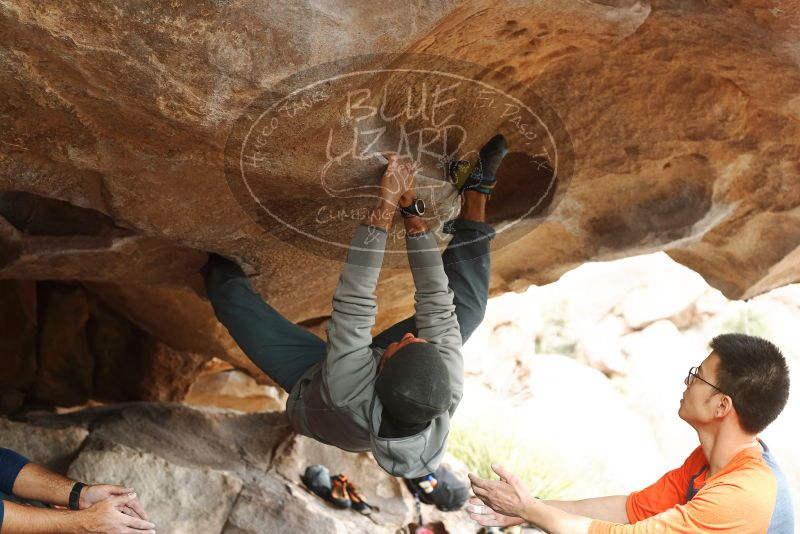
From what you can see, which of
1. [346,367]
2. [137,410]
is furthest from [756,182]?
[137,410]

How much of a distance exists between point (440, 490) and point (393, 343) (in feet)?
6.49

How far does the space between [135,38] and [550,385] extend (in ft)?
30.1

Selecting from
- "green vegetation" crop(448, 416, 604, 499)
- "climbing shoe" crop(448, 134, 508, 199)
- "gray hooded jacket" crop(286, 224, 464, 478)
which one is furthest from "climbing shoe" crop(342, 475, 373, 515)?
"green vegetation" crop(448, 416, 604, 499)

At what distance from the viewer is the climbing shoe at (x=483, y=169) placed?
281 centimetres

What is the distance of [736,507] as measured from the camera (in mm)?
2174

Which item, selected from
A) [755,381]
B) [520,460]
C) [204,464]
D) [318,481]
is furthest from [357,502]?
[520,460]

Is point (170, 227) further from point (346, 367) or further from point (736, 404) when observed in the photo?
point (736, 404)

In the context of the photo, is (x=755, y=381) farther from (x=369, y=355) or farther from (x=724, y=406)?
(x=369, y=355)

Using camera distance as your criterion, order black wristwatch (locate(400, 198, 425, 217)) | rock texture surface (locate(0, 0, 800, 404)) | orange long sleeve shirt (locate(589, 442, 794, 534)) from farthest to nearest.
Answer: black wristwatch (locate(400, 198, 425, 217)) < orange long sleeve shirt (locate(589, 442, 794, 534)) < rock texture surface (locate(0, 0, 800, 404))

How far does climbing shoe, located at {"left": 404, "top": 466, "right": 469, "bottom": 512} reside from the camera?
4.30 m

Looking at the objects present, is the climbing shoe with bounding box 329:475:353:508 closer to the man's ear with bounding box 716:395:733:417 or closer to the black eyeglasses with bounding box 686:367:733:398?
the black eyeglasses with bounding box 686:367:733:398

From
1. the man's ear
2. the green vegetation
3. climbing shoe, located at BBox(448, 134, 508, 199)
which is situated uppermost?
climbing shoe, located at BBox(448, 134, 508, 199)

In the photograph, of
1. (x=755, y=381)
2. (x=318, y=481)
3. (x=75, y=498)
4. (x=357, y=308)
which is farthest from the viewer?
(x=318, y=481)

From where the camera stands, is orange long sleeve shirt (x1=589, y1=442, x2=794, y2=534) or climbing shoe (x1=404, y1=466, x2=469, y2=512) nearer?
orange long sleeve shirt (x1=589, y1=442, x2=794, y2=534)
